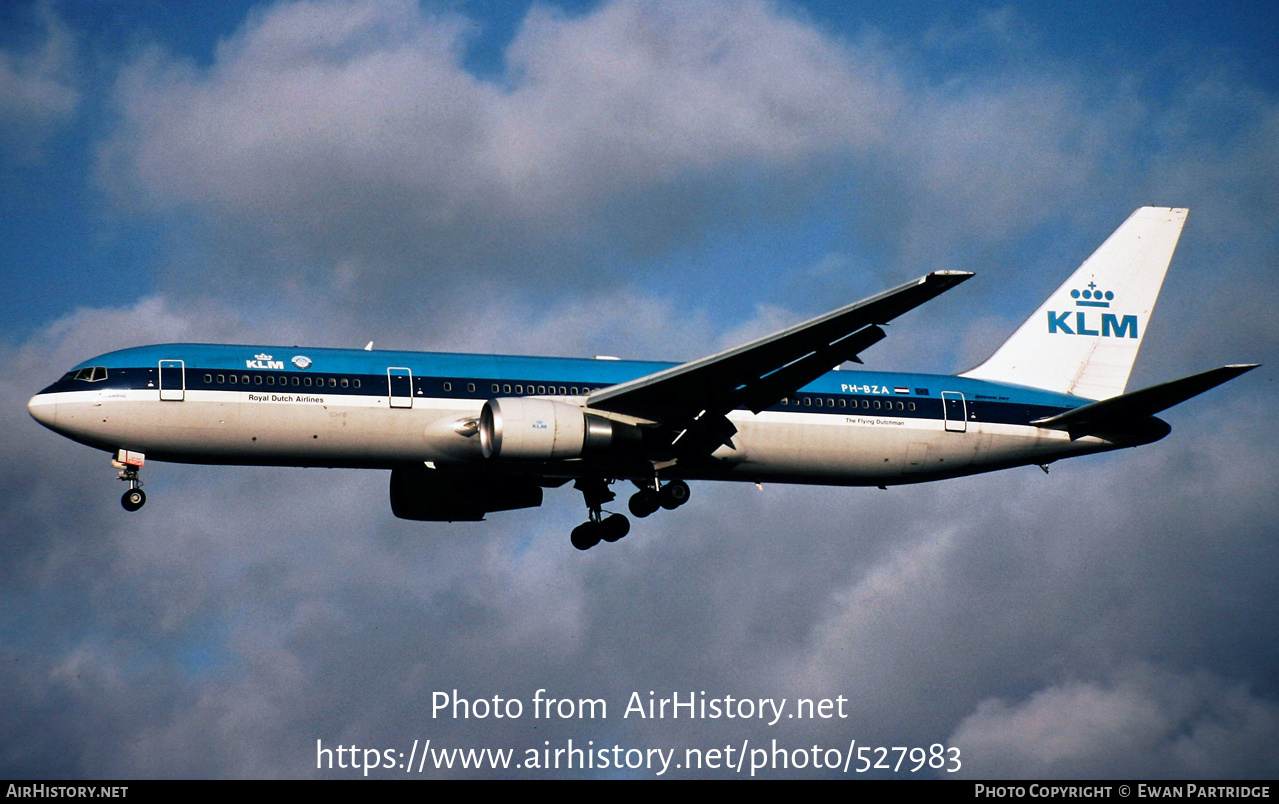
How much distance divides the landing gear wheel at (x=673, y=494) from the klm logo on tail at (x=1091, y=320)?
598 inches

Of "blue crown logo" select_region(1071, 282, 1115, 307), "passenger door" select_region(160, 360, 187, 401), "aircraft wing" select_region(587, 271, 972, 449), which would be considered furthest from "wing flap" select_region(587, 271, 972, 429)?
"blue crown logo" select_region(1071, 282, 1115, 307)

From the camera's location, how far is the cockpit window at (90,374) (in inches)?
1673

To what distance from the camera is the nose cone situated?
42250mm

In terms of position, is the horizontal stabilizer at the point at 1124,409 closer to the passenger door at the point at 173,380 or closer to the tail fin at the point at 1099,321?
the tail fin at the point at 1099,321

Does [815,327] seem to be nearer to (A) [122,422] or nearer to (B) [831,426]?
(B) [831,426]

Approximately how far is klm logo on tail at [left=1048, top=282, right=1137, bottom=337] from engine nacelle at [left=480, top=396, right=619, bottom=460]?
18.7 metres

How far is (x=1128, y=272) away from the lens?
178ft

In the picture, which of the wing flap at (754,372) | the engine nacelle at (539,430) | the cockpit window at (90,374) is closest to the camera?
the wing flap at (754,372)

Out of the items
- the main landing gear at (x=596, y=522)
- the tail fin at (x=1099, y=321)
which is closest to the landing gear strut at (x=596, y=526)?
the main landing gear at (x=596, y=522)

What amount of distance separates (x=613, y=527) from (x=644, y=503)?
9.90 ft
